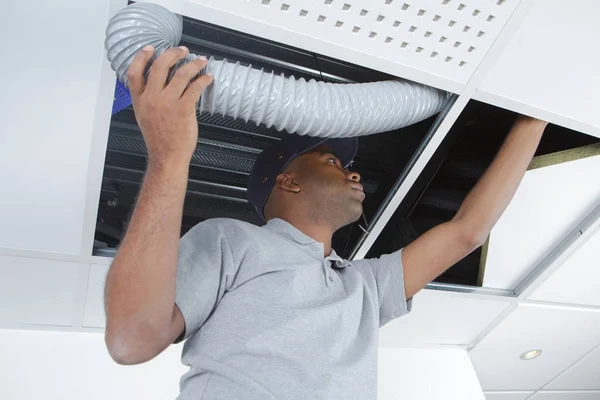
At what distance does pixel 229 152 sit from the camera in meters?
1.33

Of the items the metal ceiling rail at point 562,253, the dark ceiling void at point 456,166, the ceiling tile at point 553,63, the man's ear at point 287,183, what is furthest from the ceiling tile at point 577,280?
the man's ear at point 287,183

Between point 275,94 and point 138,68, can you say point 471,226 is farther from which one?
point 138,68

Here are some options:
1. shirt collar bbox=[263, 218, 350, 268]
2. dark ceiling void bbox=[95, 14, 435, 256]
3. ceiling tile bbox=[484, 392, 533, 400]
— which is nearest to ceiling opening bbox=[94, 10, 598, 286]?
dark ceiling void bbox=[95, 14, 435, 256]

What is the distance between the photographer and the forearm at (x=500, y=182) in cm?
121

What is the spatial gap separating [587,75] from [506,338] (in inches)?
47.4

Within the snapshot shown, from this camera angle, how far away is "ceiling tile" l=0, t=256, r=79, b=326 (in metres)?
1.33

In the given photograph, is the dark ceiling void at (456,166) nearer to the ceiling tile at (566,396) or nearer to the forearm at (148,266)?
the forearm at (148,266)

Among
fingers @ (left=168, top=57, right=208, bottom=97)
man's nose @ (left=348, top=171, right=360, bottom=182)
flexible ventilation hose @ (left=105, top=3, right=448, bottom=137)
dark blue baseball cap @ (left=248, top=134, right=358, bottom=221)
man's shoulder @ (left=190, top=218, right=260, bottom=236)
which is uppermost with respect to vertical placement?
dark blue baseball cap @ (left=248, top=134, right=358, bottom=221)

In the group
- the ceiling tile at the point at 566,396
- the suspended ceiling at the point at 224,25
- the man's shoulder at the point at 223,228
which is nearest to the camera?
the suspended ceiling at the point at 224,25

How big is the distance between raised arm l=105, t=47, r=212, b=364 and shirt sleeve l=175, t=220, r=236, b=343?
70mm

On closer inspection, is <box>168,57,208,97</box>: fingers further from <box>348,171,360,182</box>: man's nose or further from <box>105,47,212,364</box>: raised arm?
<box>348,171,360,182</box>: man's nose

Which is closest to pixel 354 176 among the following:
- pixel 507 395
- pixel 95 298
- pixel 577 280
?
pixel 95 298

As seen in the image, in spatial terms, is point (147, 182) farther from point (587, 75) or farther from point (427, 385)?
point (427, 385)

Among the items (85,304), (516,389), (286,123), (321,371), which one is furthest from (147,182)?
(516,389)
